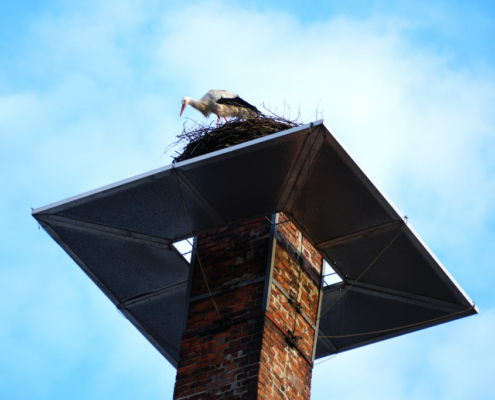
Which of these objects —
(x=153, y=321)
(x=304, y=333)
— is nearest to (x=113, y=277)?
(x=153, y=321)

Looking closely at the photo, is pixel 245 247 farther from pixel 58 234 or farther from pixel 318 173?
pixel 58 234

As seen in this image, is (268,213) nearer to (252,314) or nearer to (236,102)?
(252,314)

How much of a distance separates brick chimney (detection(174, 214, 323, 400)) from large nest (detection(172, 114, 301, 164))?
989mm

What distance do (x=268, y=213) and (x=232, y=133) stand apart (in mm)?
1226

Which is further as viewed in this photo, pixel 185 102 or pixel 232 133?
pixel 185 102

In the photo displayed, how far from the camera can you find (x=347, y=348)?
36.7 ft

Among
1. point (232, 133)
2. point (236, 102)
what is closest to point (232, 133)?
point (232, 133)

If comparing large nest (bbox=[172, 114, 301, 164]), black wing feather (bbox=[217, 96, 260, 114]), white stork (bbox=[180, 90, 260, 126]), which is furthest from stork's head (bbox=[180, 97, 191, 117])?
large nest (bbox=[172, 114, 301, 164])

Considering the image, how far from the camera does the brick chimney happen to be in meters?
8.65

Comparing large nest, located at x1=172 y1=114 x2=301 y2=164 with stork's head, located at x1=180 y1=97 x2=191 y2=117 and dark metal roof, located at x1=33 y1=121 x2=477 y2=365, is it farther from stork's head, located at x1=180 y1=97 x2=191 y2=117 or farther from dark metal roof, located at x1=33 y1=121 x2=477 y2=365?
stork's head, located at x1=180 y1=97 x2=191 y2=117

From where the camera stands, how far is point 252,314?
8.98 metres

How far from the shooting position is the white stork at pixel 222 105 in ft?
42.8

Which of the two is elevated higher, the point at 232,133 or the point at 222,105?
the point at 222,105

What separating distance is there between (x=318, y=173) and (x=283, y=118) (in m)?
1.78
